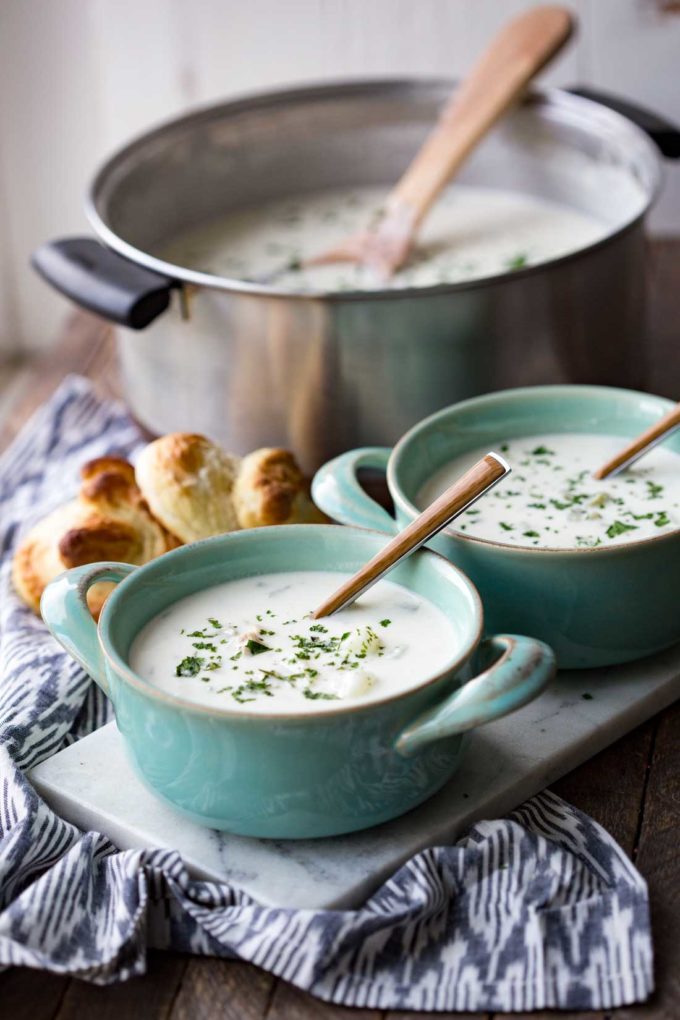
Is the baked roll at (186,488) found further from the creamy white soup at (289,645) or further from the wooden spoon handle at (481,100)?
the wooden spoon handle at (481,100)

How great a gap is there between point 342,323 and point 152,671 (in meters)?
0.47

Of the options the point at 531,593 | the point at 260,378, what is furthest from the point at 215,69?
the point at 531,593

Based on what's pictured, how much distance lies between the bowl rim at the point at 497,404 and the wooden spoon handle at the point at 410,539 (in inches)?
2.2

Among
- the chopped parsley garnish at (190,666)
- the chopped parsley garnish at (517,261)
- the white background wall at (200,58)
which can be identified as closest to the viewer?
the chopped parsley garnish at (190,666)

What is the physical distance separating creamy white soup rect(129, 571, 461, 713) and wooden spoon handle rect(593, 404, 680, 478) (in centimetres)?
25

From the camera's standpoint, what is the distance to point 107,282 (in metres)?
1.35

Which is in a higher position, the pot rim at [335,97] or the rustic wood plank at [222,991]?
the pot rim at [335,97]

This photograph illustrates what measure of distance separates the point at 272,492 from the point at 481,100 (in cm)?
70

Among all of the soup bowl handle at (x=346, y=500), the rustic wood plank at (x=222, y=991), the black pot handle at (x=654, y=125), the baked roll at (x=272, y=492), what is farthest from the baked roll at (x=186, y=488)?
the black pot handle at (x=654, y=125)

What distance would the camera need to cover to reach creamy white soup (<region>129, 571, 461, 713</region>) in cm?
93

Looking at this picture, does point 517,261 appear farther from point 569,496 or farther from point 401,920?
point 401,920

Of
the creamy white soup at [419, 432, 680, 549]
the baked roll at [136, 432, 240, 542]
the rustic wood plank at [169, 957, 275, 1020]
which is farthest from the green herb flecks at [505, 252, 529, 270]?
the rustic wood plank at [169, 957, 275, 1020]

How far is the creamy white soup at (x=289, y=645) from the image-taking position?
93 cm

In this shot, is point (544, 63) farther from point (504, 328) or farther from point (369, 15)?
point (369, 15)
